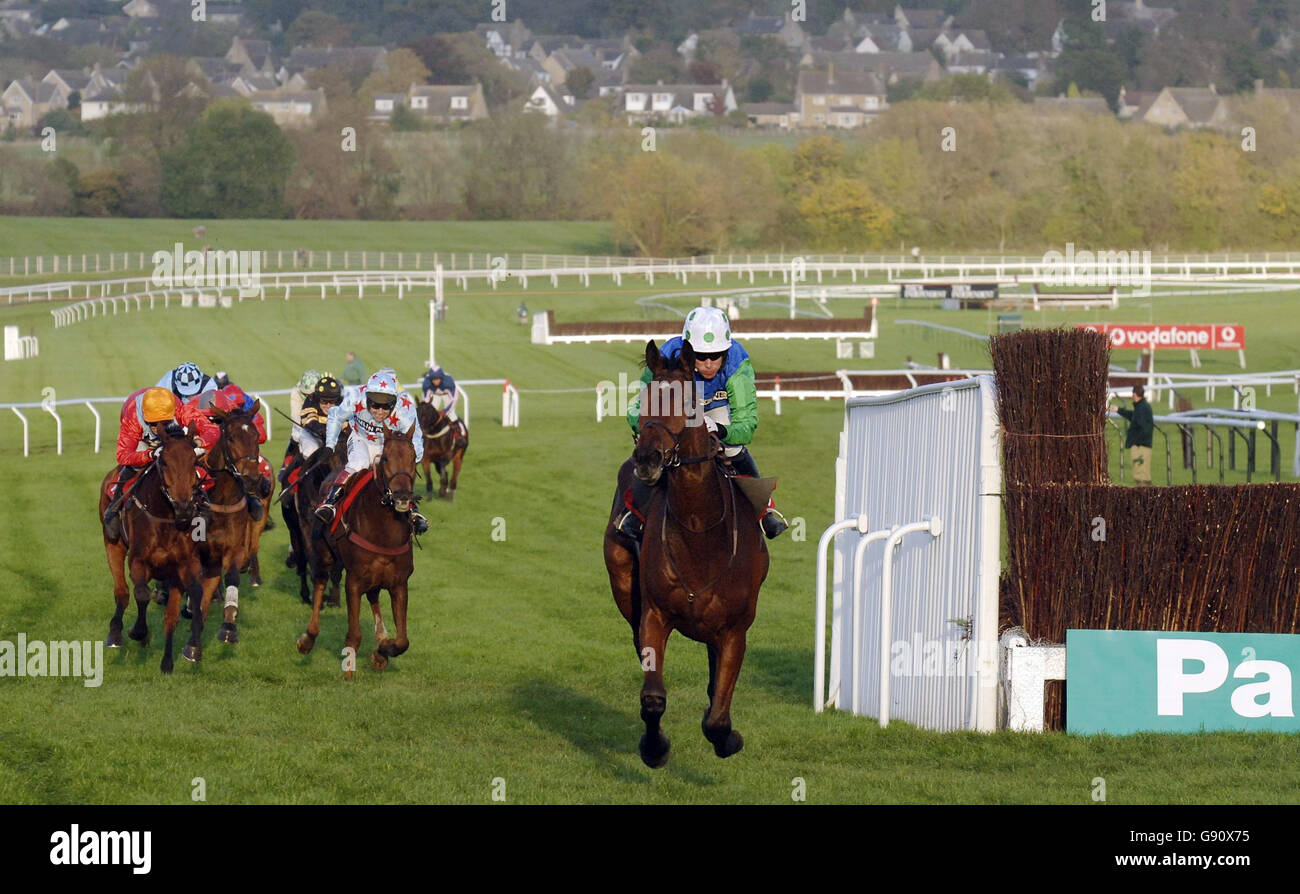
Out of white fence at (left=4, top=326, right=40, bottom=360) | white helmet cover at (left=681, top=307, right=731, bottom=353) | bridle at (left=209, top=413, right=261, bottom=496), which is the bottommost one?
white fence at (left=4, top=326, right=40, bottom=360)

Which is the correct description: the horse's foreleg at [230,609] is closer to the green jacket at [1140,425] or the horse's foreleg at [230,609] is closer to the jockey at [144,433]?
the jockey at [144,433]

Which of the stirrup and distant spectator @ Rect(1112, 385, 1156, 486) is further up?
the stirrup

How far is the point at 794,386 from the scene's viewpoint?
33219mm

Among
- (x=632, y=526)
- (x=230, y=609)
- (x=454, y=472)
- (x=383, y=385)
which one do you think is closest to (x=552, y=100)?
(x=454, y=472)

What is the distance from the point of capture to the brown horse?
24.0 ft

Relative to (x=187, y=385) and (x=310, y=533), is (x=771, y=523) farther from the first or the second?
(x=187, y=385)

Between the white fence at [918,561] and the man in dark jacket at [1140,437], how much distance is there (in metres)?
12.4

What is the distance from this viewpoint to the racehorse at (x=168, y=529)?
36.3 feet

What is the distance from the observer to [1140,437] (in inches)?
881

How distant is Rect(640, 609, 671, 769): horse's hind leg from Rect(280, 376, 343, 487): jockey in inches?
258

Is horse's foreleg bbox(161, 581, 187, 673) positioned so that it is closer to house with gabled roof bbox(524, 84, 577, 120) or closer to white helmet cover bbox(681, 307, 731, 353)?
white helmet cover bbox(681, 307, 731, 353)

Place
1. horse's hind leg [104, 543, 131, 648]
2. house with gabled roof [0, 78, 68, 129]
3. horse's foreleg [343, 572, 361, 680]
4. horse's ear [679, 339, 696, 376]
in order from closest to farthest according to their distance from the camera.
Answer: horse's ear [679, 339, 696, 376], horse's foreleg [343, 572, 361, 680], horse's hind leg [104, 543, 131, 648], house with gabled roof [0, 78, 68, 129]

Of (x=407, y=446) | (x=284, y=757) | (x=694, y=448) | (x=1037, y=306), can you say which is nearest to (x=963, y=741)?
(x=694, y=448)

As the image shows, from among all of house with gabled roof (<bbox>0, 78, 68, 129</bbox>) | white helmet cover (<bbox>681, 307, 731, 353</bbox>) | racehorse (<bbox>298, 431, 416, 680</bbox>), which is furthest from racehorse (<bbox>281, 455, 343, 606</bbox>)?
house with gabled roof (<bbox>0, 78, 68, 129</bbox>)
